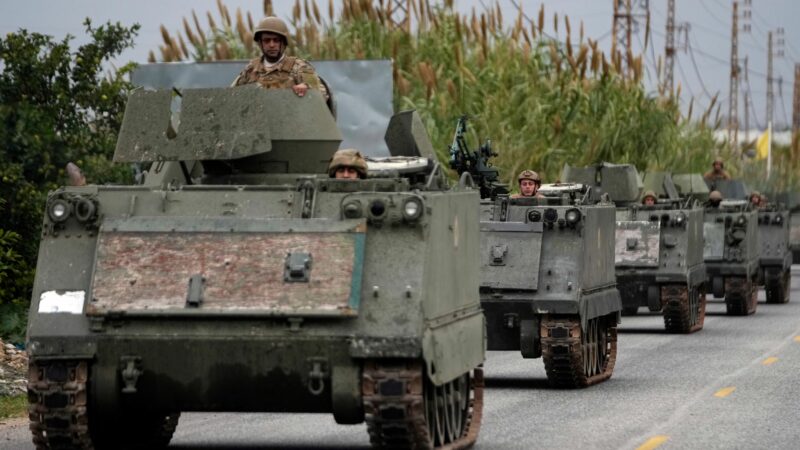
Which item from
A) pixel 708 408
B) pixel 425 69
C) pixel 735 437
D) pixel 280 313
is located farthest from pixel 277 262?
pixel 425 69

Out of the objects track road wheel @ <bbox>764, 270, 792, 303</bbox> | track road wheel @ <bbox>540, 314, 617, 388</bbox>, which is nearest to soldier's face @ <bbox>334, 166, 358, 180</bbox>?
track road wheel @ <bbox>540, 314, 617, 388</bbox>

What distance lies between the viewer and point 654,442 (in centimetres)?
1412

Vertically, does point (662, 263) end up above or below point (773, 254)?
above

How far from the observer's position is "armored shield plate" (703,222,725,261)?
32.8 m

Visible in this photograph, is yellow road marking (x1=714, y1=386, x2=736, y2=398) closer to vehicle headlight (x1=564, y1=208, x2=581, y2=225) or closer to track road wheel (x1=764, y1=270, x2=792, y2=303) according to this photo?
vehicle headlight (x1=564, y1=208, x2=581, y2=225)

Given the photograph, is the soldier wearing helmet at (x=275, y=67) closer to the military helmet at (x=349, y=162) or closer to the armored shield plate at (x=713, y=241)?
the military helmet at (x=349, y=162)

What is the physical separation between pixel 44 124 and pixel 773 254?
57.3ft

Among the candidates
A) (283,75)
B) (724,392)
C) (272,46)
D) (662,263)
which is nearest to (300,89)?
(283,75)

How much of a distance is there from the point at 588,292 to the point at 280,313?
8.08 m

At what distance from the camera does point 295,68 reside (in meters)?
14.8

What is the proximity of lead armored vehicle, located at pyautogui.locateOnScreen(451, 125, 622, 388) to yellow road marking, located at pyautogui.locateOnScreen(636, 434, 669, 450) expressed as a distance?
4.33 meters

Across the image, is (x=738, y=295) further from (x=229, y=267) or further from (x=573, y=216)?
(x=229, y=267)

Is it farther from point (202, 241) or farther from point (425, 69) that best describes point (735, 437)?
point (425, 69)

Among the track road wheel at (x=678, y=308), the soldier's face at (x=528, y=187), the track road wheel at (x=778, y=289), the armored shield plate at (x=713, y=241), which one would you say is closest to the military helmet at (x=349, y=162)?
the soldier's face at (x=528, y=187)
